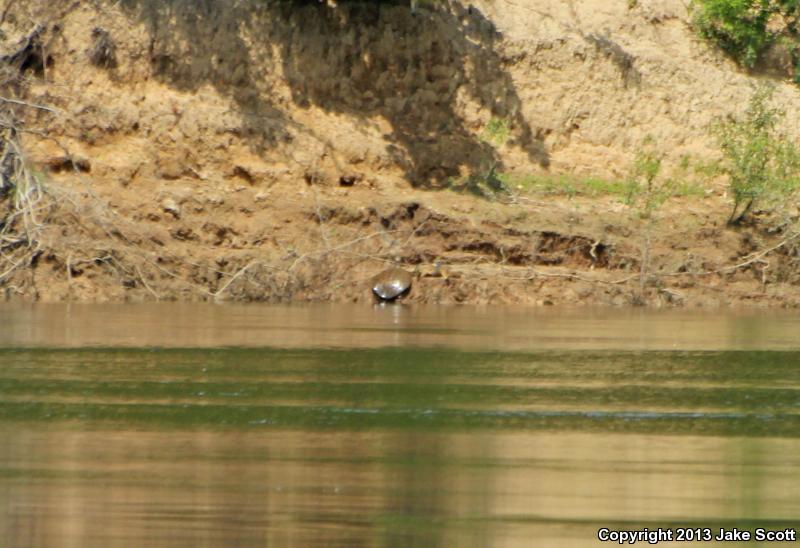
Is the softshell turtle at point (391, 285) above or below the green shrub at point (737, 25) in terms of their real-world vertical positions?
below

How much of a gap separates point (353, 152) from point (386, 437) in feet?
58.8

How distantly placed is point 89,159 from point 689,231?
10233 millimetres

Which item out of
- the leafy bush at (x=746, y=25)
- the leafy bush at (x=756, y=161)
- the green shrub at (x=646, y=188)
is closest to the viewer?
the green shrub at (x=646, y=188)

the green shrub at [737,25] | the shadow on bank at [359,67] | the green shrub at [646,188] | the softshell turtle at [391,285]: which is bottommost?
the softshell turtle at [391,285]

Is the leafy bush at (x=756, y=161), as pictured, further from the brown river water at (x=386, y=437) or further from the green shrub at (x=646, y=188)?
the brown river water at (x=386, y=437)

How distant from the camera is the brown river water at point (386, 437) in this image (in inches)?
319

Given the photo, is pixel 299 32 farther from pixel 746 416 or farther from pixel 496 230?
pixel 746 416

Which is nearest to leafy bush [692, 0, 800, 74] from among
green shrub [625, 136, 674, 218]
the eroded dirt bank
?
the eroded dirt bank

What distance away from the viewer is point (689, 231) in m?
28.2

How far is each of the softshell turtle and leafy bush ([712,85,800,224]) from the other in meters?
6.47

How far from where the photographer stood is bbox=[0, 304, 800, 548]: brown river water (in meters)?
8.09

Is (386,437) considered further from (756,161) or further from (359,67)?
(359,67)

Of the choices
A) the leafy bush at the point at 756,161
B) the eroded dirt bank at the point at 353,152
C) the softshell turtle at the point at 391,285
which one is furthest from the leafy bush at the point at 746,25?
the softshell turtle at the point at 391,285

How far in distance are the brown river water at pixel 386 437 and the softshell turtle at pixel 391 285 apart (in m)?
6.17
